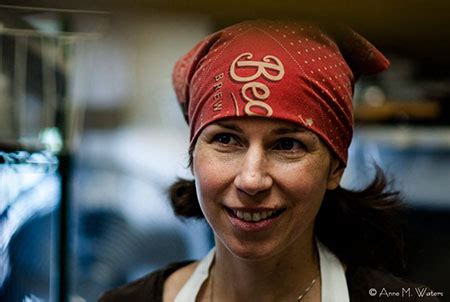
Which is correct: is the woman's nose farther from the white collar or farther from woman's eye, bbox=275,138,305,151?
the white collar

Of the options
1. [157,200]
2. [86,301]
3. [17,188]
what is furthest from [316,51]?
[157,200]

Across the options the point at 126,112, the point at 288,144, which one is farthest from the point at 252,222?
the point at 126,112

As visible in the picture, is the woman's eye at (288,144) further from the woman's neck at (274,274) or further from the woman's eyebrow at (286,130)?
the woman's neck at (274,274)

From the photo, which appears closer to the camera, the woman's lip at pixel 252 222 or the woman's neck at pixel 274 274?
the woman's lip at pixel 252 222

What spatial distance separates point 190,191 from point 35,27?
1.21ft

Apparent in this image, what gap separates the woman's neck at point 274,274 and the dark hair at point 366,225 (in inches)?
2.5

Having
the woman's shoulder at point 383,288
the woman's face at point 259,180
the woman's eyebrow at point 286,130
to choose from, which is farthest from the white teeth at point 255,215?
the woman's shoulder at point 383,288

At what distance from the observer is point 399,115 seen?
114 cm

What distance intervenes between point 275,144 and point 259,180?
0.20ft

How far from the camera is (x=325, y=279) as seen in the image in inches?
38.6

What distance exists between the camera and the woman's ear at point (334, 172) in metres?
0.90

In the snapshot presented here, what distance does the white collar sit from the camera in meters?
0.96

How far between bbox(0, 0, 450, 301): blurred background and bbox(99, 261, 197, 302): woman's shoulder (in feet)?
0.25

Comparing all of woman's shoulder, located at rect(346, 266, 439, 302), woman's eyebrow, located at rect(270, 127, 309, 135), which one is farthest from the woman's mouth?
woman's shoulder, located at rect(346, 266, 439, 302)
